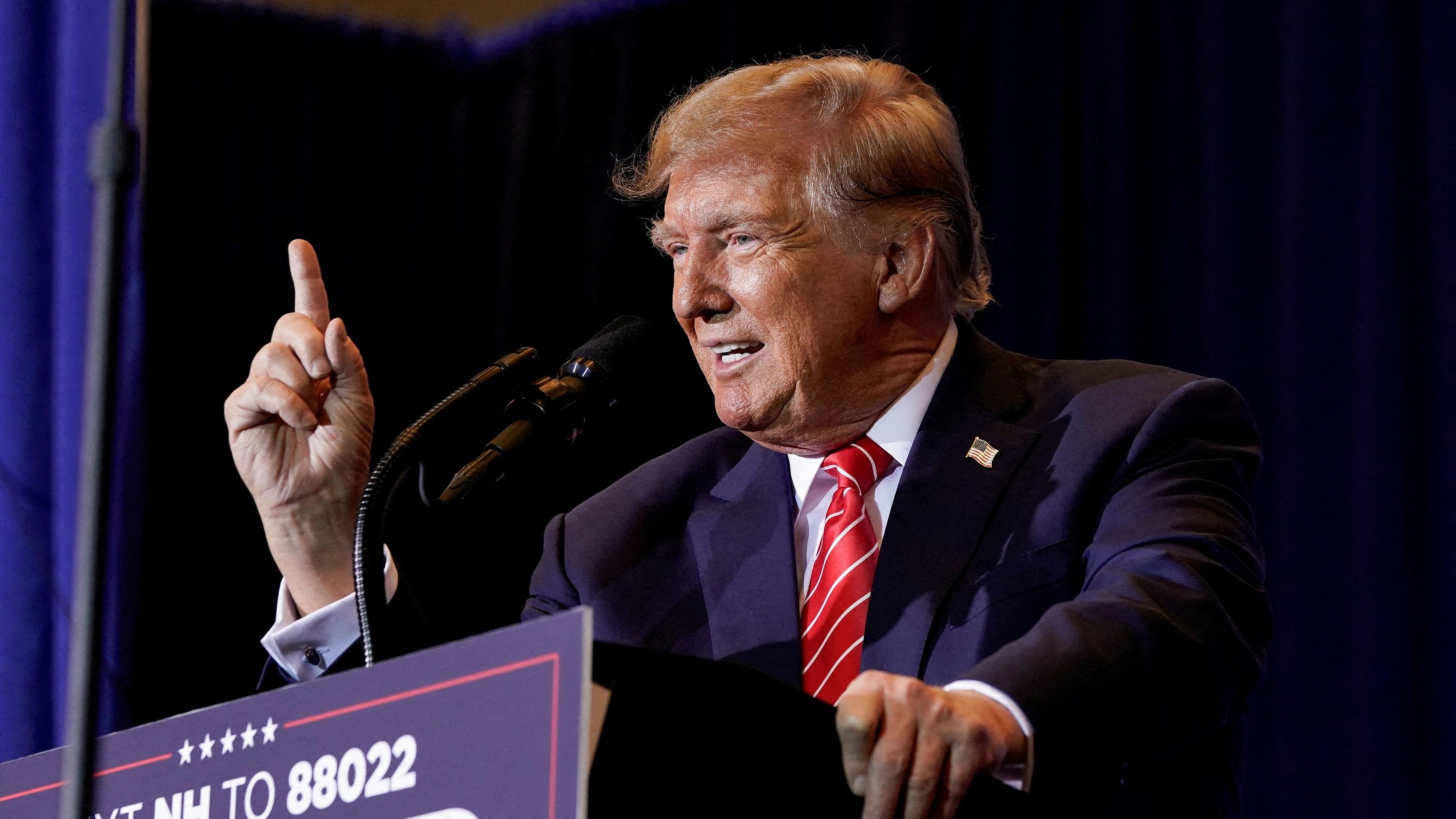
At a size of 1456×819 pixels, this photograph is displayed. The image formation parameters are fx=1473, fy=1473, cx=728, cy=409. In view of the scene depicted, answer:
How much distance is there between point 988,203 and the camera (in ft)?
10.4

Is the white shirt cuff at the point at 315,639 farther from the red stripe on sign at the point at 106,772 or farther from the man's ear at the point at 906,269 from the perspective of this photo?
the man's ear at the point at 906,269

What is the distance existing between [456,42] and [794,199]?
2.68 meters

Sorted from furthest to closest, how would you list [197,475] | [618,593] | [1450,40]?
1. [197,475]
2. [1450,40]
3. [618,593]

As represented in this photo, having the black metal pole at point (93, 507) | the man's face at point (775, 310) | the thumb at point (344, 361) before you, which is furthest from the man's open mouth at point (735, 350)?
the black metal pole at point (93, 507)

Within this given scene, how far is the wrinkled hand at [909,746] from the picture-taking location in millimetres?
997

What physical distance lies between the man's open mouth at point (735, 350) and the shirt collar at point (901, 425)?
0.16 meters

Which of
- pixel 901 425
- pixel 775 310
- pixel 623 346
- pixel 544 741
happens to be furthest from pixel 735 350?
pixel 544 741

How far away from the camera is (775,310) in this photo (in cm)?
204

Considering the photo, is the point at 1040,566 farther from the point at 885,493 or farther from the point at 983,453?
the point at 885,493

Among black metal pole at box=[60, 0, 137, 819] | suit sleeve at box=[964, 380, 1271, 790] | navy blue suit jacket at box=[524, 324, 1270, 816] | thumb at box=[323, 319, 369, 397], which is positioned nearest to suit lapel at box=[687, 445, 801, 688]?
navy blue suit jacket at box=[524, 324, 1270, 816]

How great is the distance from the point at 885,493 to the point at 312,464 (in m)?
0.74

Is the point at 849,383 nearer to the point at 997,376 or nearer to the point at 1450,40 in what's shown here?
the point at 997,376

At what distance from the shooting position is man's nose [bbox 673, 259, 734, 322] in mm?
2055

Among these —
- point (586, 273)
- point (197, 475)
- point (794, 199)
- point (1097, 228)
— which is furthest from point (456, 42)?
point (794, 199)
